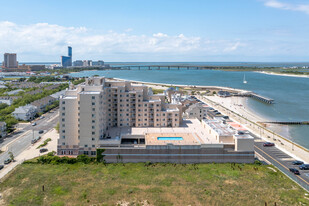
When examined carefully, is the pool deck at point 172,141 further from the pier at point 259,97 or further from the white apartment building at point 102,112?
the pier at point 259,97

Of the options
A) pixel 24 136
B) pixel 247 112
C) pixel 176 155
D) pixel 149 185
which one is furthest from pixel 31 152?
pixel 247 112

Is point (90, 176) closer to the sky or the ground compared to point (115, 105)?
closer to the ground

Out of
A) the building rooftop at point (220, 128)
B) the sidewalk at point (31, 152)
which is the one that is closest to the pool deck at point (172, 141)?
the building rooftop at point (220, 128)

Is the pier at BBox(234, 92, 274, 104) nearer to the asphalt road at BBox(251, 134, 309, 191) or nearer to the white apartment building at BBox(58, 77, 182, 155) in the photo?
the asphalt road at BBox(251, 134, 309, 191)

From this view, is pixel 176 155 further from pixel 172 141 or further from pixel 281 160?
pixel 281 160

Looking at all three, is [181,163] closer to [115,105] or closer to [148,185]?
[148,185]

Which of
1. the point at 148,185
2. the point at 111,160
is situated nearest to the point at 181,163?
the point at 148,185

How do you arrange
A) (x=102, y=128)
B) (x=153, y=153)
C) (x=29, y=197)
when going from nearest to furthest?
(x=29, y=197) → (x=153, y=153) → (x=102, y=128)
